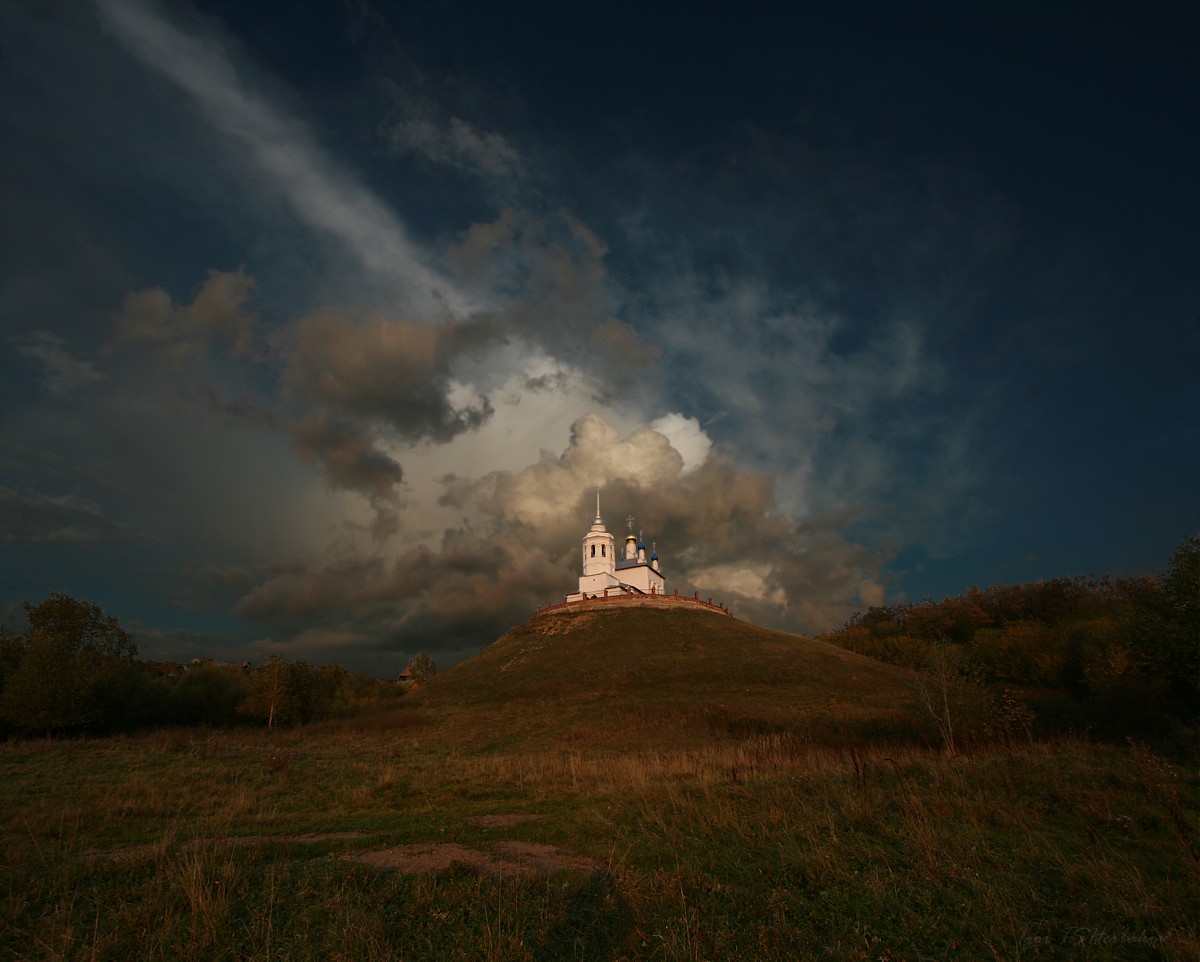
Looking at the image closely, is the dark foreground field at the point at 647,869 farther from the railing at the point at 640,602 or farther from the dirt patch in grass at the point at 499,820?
the railing at the point at 640,602

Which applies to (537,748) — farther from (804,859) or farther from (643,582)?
(643,582)

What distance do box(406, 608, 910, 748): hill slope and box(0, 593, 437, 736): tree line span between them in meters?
14.1

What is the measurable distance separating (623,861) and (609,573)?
4234 inches

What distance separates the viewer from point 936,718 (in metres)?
26.2

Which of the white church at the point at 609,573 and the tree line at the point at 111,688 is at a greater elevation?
the white church at the point at 609,573

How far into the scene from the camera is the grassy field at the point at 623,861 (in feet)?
25.2

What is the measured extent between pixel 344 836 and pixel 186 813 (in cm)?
640

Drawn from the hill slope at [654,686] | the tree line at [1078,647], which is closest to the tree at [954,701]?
the tree line at [1078,647]

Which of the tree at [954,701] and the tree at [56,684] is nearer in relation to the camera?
the tree at [954,701]

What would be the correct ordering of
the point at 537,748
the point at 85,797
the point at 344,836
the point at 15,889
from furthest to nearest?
1. the point at 537,748
2. the point at 85,797
3. the point at 344,836
4. the point at 15,889

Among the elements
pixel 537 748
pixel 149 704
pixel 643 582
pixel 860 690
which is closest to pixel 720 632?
pixel 860 690

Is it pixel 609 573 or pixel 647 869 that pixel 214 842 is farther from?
pixel 609 573

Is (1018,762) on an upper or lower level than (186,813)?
upper

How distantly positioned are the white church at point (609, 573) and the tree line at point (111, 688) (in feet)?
170
